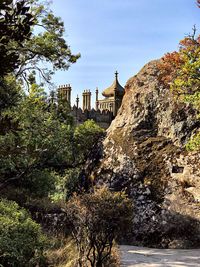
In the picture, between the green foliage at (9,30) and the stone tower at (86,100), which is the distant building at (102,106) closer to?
the stone tower at (86,100)

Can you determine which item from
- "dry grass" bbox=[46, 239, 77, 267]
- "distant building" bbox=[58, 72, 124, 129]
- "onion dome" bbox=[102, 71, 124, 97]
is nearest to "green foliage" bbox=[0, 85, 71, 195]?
"dry grass" bbox=[46, 239, 77, 267]

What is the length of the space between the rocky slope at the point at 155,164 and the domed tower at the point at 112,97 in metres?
35.0

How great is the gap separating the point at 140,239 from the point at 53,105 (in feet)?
26.2

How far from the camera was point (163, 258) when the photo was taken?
8055 millimetres

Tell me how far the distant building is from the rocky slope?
2917 centimetres

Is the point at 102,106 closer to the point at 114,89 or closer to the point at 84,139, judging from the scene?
the point at 114,89

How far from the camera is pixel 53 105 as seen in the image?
16844 millimetres

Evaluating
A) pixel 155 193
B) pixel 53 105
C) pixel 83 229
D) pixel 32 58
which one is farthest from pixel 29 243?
pixel 32 58

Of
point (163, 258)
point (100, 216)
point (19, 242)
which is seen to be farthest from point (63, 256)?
point (100, 216)

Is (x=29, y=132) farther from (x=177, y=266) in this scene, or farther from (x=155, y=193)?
(x=177, y=266)

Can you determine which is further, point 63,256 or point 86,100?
point 86,100

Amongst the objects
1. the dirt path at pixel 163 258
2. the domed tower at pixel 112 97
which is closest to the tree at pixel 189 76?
the dirt path at pixel 163 258

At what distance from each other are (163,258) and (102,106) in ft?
151

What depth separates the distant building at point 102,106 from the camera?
45.3m
